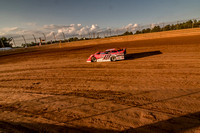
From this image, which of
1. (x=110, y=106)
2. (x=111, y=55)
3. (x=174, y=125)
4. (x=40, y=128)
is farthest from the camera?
(x=111, y=55)

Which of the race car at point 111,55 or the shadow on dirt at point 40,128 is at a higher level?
the race car at point 111,55

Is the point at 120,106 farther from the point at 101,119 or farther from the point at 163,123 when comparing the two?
the point at 163,123

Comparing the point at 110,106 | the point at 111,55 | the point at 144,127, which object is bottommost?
the point at 144,127

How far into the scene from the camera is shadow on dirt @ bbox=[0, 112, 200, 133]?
2298mm

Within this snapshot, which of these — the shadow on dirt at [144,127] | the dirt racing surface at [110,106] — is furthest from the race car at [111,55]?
the shadow on dirt at [144,127]

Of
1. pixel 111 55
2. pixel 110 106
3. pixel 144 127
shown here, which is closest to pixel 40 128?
pixel 110 106

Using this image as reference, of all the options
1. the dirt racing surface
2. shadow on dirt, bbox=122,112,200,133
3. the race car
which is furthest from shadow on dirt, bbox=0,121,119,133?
the race car

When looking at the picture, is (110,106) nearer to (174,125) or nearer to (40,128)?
(174,125)

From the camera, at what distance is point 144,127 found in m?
2.40

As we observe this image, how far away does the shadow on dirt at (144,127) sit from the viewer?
2298 millimetres

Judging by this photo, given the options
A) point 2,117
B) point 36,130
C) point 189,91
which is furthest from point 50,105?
point 189,91

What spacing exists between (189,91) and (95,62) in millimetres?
6845

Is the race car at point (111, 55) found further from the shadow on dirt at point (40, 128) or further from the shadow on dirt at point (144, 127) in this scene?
the shadow on dirt at point (40, 128)

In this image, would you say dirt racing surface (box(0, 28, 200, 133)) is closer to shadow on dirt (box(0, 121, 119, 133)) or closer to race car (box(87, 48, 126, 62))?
shadow on dirt (box(0, 121, 119, 133))
